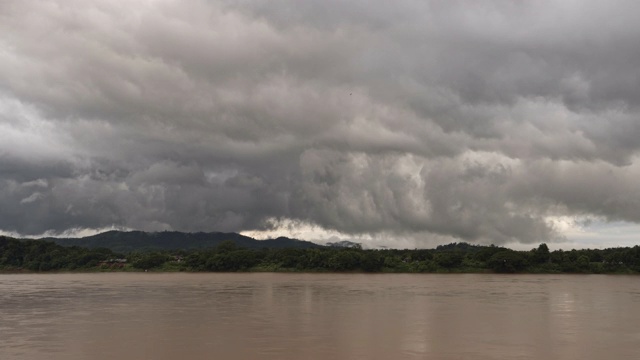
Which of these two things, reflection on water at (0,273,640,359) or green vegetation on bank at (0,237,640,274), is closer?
reflection on water at (0,273,640,359)

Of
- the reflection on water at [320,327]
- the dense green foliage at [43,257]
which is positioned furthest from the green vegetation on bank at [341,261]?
the reflection on water at [320,327]

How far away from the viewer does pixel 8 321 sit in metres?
36.5

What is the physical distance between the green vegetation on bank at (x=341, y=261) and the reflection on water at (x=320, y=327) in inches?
2233

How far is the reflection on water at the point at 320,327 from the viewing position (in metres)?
25.3

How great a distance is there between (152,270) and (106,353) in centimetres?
10475

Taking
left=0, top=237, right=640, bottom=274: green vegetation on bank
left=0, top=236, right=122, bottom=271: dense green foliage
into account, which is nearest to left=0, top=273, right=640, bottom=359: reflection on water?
left=0, top=237, right=640, bottom=274: green vegetation on bank

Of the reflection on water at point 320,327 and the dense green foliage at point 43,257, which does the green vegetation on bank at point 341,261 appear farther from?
the reflection on water at point 320,327

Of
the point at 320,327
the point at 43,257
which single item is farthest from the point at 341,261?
the point at 320,327

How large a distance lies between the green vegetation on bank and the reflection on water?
56721 mm

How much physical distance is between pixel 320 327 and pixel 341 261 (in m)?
82.8

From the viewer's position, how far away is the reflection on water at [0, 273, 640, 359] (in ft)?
82.9

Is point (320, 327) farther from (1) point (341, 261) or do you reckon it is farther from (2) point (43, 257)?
(2) point (43, 257)

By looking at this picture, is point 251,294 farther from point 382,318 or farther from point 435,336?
point 435,336

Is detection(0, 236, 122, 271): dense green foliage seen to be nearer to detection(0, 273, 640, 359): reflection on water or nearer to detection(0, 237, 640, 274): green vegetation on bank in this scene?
detection(0, 237, 640, 274): green vegetation on bank
